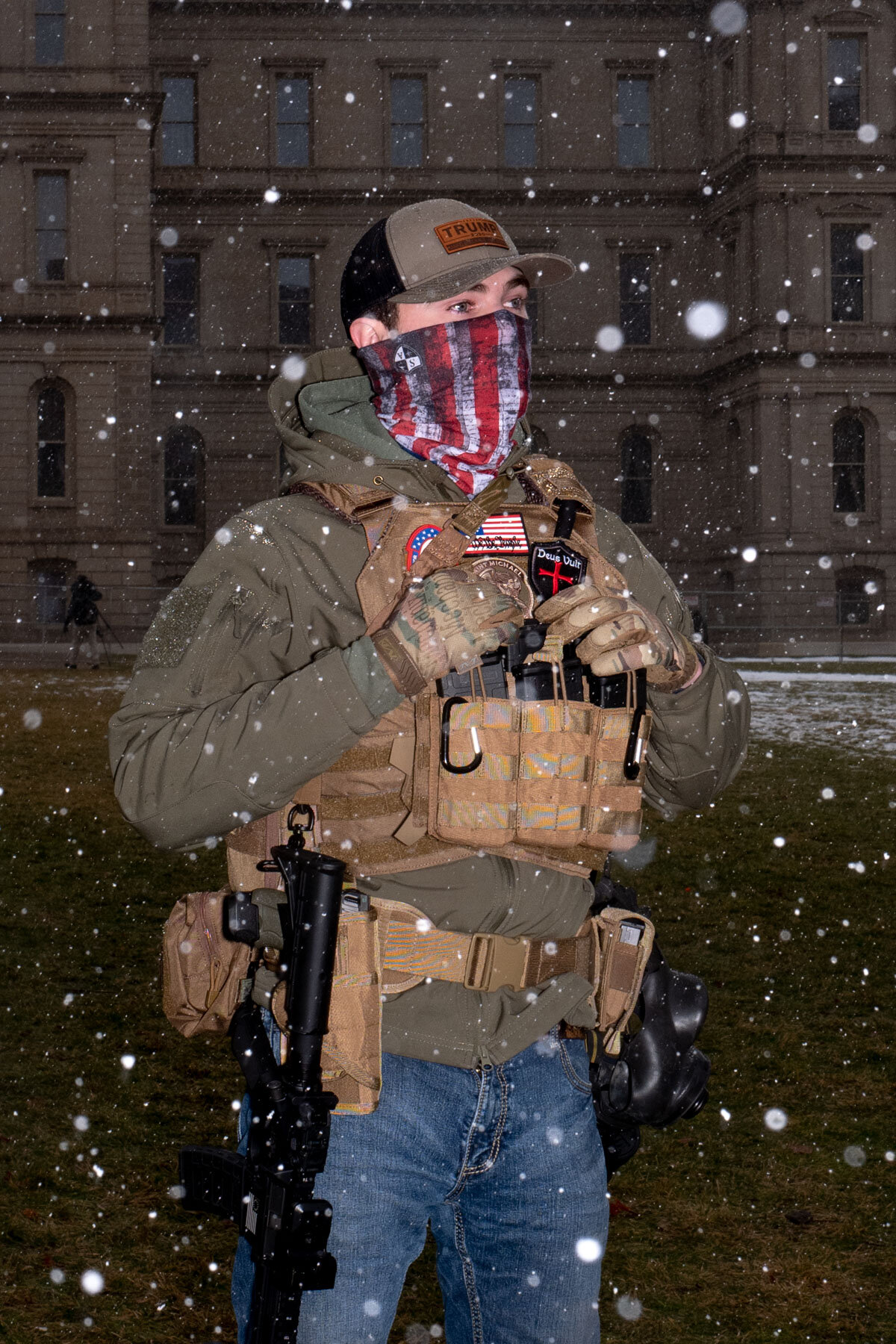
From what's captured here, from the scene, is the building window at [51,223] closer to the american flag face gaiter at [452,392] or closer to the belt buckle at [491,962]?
the american flag face gaiter at [452,392]

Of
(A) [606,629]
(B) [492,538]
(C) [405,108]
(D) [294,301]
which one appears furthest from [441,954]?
(C) [405,108]

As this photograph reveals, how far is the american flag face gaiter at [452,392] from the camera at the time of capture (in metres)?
2.61

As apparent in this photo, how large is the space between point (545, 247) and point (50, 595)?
1736cm

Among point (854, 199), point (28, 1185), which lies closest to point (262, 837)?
point (28, 1185)

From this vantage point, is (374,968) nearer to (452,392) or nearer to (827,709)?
(452,392)

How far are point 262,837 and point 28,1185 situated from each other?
3.06 m

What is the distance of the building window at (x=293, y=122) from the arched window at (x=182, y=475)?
867 cm

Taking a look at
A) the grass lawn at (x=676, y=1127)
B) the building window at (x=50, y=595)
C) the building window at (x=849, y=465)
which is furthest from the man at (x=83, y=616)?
the building window at (x=849, y=465)

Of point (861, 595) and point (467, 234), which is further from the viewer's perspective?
point (861, 595)

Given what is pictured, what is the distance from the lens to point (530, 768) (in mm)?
2363

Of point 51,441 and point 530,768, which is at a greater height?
point 51,441

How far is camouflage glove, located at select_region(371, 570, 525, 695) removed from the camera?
217cm

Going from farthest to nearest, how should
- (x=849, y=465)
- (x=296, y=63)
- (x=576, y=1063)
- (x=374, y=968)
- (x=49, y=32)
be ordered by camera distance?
(x=296, y=63) < (x=849, y=465) < (x=49, y=32) < (x=576, y=1063) < (x=374, y=968)

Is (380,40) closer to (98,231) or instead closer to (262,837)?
(98,231)
